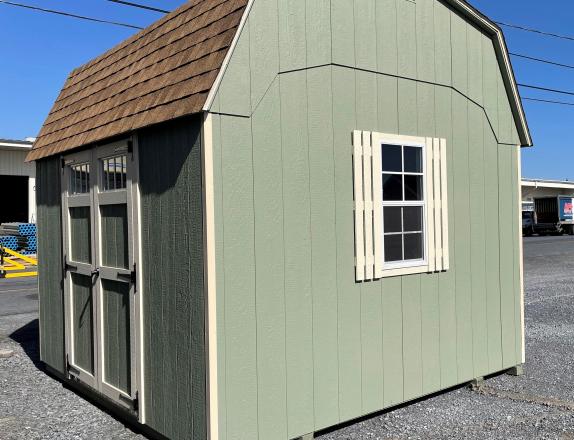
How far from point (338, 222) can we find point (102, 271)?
2198 millimetres

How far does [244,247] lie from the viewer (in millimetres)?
4148

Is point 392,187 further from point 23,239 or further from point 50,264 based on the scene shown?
point 23,239

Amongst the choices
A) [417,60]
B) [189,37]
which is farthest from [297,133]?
[417,60]

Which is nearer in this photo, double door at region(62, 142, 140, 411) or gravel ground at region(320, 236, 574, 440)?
gravel ground at region(320, 236, 574, 440)

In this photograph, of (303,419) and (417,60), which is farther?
(417,60)

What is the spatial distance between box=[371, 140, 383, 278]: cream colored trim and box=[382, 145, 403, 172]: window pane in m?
0.16

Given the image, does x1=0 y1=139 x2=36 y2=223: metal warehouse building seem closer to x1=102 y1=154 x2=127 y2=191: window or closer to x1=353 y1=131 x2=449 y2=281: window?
x1=102 y1=154 x2=127 y2=191: window

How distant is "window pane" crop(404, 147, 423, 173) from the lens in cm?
527

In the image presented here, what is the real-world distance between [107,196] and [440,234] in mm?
2999

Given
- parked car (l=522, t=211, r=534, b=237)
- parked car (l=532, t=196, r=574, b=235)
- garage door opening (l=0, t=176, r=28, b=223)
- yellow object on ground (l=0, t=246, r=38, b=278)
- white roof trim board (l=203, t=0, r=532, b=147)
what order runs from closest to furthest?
1. white roof trim board (l=203, t=0, r=532, b=147)
2. yellow object on ground (l=0, t=246, r=38, b=278)
3. garage door opening (l=0, t=176, r=28, b=223)
4. parked car (l=532, t=196, r=574, b=235)
5. parked car (l=522, t=211, r=534, b=237)

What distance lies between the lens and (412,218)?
5270 mm

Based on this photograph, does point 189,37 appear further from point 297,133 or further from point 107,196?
point 107,196

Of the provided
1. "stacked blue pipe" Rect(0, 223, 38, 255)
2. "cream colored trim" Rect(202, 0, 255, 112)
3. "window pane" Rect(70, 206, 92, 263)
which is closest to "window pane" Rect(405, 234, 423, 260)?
"cream colored trim" Rect(202, 0, 255, 112)

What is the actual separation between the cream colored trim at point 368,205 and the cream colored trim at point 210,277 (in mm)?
1413
